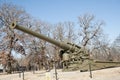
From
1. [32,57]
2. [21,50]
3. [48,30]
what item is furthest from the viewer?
[48,30]

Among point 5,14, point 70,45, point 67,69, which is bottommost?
point 67,69

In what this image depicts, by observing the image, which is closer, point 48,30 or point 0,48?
point 0,48

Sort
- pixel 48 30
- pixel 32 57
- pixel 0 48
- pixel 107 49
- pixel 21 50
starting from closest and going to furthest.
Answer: pixel 0 48, pixel 21 50, pixel 32 57, pixel 48 30, pixel 107 49

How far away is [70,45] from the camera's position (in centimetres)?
2117

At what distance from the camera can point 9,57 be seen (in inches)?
1462

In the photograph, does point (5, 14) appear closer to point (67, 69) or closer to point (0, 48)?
point (0, 48)

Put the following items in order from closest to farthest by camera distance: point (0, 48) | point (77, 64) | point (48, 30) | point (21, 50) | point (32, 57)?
point (77, 64)
point (0, 48)
point (21, 50)
point (32, 57)
point (48, 30)

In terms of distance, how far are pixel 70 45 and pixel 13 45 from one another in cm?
1847

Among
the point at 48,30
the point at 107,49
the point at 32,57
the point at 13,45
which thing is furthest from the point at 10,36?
the point at 107,49

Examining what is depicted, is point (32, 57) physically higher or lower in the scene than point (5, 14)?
lower

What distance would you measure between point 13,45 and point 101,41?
78.8 feet

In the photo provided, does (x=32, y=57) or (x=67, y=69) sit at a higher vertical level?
(x=32, y=57)

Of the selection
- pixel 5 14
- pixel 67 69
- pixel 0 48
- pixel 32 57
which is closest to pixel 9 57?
pixel 0 48

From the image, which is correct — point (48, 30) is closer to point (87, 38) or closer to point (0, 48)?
point (87, 38)
